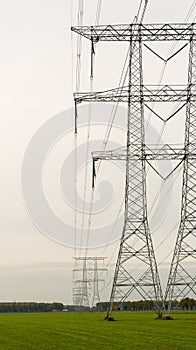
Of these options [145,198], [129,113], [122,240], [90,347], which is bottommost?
[90,347]

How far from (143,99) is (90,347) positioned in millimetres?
28653

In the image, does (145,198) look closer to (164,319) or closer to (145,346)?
(164,319)

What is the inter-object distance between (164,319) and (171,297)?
7.37 m

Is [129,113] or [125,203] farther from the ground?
[129,113]

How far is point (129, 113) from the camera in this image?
52156 mm

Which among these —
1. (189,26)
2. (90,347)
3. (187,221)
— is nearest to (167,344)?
(90,347)

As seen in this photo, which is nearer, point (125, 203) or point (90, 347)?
point (90, 347)

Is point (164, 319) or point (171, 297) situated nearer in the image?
point (171, 297)

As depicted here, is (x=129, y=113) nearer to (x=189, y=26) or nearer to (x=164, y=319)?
(x=189, y=26)

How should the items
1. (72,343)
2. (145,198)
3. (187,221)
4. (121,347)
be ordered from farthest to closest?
1. (145,198)
2. (187,221)
3. (72,343)
4. (121,347)

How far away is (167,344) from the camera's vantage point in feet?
88.6

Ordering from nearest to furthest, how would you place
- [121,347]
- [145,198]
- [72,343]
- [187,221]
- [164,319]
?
[121,347], [72,343], [187,221], [145,198], [164,319]

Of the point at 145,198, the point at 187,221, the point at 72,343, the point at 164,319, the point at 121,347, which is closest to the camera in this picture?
the point at 121,347

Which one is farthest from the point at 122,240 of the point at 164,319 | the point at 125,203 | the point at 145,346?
the point at 145,346
